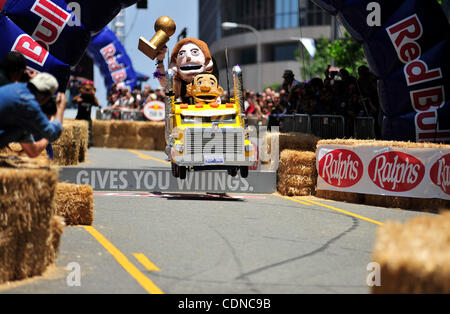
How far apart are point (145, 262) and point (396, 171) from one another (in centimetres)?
732

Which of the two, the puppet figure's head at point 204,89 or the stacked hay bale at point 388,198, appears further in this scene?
the puppet figure's head at point 204,89

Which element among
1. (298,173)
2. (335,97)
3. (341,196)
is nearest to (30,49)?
(298,173)

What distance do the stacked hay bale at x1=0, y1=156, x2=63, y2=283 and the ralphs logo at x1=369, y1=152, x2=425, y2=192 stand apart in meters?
8.22

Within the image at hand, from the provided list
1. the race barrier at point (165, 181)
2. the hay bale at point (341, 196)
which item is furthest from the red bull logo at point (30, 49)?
the hay bale at point (341, 196)

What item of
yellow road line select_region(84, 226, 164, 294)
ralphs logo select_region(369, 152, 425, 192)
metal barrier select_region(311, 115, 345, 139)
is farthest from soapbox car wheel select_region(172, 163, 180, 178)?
metal barrier select_region(311, 115, 345, 139)

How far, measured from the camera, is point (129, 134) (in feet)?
115

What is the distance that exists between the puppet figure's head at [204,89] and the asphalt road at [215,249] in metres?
2.25

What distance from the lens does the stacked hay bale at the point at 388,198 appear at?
14.0 m

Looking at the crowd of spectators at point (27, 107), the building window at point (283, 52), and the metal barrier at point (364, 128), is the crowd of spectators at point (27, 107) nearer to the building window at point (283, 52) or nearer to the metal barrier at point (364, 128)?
the metal barrier at point (364, 128)

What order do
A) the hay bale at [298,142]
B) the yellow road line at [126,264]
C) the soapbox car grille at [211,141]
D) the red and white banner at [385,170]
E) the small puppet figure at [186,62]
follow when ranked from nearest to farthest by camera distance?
the yellow road line at [126,264] → the red and white banner at [385,170] → the soapbox car grille at [211,141] → the small puppet figure at [186,62] → the hay bale at [298,142]

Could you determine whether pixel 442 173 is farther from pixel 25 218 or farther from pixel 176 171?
pixel 25 218

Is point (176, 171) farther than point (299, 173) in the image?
No

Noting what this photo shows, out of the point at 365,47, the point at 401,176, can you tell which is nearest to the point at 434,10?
the point at 365,47
